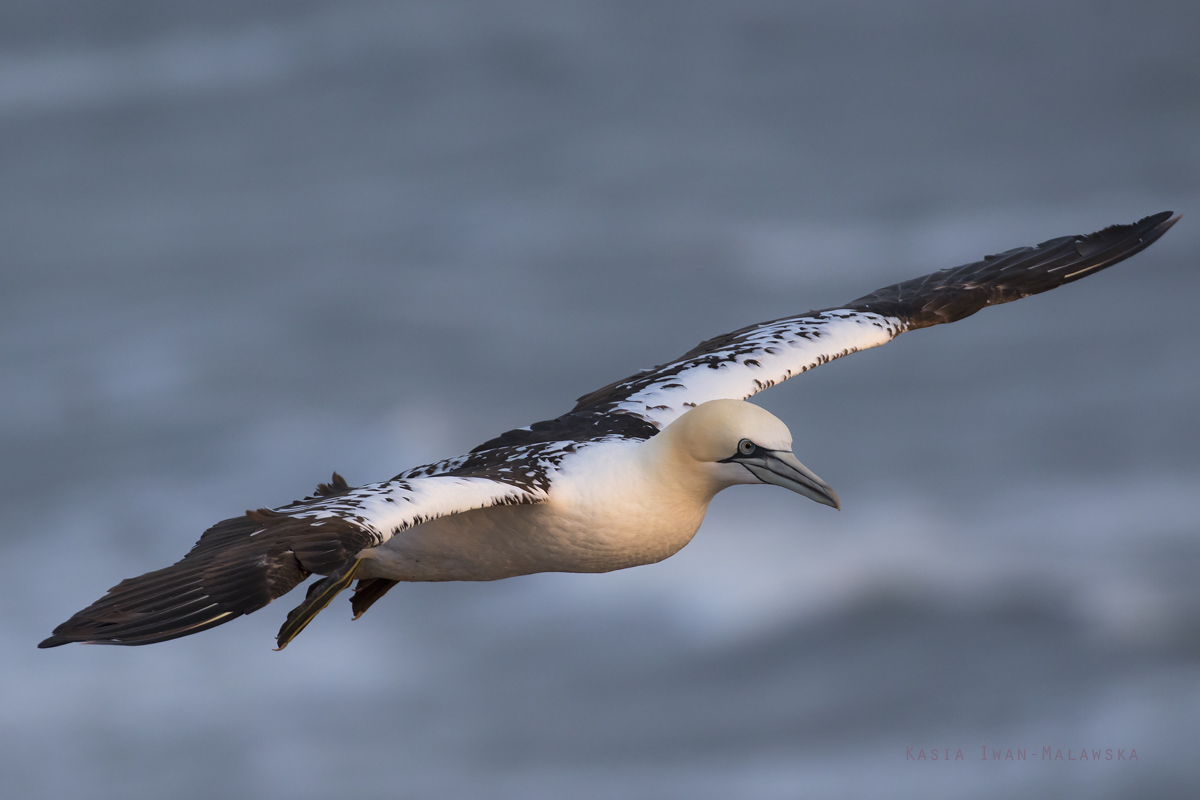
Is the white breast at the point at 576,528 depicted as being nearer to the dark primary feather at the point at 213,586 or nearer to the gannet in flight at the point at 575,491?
the gannet in flight at the point at 575,491

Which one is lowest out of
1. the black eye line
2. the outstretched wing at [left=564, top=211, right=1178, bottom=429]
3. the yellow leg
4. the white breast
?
the yellow leg

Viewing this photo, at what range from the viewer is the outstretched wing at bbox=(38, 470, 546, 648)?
13.4 meters

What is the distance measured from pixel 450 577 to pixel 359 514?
9.54 feet

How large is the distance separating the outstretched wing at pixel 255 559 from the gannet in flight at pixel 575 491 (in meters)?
0.02

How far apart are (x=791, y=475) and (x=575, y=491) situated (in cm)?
230

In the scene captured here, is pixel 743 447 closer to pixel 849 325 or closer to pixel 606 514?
pixel 606 514

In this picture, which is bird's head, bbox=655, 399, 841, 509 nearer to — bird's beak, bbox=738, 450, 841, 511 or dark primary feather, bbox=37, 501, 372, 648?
bird's beak, bbox=738, 450, 841, 511

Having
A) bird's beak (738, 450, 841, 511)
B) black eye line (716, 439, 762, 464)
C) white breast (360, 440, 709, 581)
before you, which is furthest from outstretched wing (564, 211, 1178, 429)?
bird's beak (738, 450, 841, 511)

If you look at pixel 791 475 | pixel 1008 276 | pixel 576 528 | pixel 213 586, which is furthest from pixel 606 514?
pixel 1008 276

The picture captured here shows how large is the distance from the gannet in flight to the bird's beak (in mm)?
18

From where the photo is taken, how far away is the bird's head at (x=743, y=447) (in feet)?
50.9

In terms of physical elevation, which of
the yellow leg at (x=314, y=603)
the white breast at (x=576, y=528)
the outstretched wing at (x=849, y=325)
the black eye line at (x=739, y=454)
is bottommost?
the yellow leg at (x=314, y=603)

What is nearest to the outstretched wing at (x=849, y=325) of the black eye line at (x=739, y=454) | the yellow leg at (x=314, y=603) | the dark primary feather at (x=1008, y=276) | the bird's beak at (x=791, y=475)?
the dark primary feather at (x=1008, y=276)

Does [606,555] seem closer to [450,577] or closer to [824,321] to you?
[450,577]
